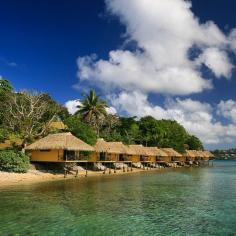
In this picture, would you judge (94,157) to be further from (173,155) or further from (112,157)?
(173,155)

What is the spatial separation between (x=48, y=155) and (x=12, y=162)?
5252 millimetres

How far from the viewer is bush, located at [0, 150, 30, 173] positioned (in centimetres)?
2792

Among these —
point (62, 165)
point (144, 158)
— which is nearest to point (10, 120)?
point (62, 165)

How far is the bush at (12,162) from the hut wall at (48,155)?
399cm

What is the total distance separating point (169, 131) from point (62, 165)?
46.3 metres

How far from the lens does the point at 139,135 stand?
2638 inches

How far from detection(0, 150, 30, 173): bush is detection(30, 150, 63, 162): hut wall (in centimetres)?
399

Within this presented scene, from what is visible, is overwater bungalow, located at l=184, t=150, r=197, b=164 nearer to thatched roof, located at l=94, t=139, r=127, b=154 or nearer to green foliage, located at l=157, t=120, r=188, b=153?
green foliage, located at l=157, t=120, r=188, b=153

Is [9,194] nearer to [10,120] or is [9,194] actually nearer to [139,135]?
[10,120]

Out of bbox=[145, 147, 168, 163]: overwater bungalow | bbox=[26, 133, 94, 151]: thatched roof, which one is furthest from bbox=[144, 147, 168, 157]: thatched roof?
bbox=[26, 133, 94, 151]: thatched roof

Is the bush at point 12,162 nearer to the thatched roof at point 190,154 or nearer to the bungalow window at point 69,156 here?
the bungalow window at point 69,156

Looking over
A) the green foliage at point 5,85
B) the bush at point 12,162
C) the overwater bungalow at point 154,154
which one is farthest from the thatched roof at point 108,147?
the green foliage at point 5,85

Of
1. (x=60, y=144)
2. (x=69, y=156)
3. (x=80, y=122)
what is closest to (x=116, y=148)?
(x=80, y=122)

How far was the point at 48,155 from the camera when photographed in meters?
33.0
